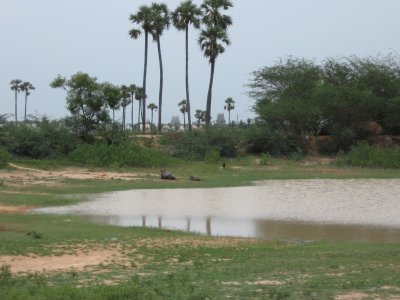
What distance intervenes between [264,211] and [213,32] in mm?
32045

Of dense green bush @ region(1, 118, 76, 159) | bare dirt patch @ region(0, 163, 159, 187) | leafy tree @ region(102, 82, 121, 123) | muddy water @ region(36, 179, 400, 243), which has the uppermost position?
leafy tree @ region(102, 82, 121, 123)

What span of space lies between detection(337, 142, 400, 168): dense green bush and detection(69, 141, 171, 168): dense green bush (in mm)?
12474

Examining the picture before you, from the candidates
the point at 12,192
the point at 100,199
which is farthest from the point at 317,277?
the point at 12,192

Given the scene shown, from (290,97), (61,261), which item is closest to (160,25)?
(290,97)

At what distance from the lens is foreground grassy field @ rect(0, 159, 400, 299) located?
8047 mm

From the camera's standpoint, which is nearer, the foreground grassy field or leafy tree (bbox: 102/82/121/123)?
the foreground grassy field

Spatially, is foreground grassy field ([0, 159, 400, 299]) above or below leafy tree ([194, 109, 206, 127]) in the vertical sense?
below

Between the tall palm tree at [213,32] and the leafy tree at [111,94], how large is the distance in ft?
33.1

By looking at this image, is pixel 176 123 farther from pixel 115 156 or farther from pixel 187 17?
pixel 115 156

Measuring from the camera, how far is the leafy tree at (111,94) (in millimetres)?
42156

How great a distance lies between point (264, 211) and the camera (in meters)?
21.6

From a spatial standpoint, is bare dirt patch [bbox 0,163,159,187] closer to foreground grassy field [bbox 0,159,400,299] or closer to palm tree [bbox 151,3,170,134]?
foreground grassy field [bbox 0,159,400,299]

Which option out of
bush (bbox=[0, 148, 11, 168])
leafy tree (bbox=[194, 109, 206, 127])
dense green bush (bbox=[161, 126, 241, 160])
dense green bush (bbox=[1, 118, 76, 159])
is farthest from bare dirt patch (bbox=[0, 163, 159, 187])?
leafy tree (bbox=[194, 109, 206, 127])

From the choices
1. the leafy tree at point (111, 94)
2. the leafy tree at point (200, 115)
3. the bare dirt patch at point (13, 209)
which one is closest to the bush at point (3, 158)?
the leafy tree at point (111, 94)
